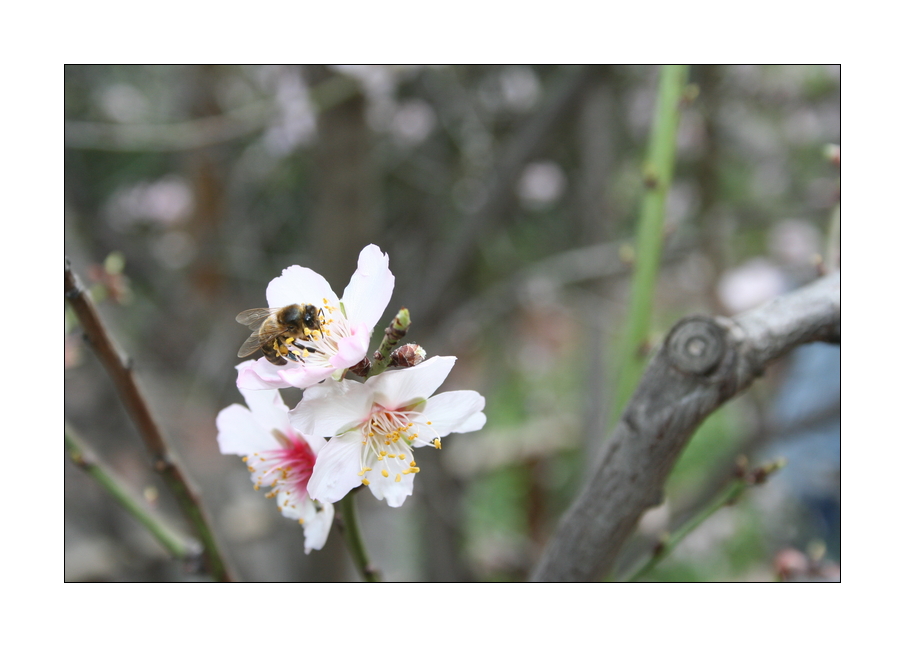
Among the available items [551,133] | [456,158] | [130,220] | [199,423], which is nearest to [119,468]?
[199,423]

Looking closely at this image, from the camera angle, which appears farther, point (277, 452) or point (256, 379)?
point (277, 452)

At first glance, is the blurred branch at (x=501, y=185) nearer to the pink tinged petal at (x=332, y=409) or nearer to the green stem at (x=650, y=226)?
the green stem at (x=650, y=226)

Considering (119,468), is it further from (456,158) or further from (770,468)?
(770,468)

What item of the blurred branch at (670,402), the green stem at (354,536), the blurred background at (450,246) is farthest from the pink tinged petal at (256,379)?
the blurred background at (450,246)

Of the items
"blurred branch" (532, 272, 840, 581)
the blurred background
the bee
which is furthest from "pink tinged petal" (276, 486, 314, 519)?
the blurred background

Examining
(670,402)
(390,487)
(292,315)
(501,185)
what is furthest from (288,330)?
(501,185)

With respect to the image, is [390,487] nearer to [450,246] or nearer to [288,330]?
[288,330]
